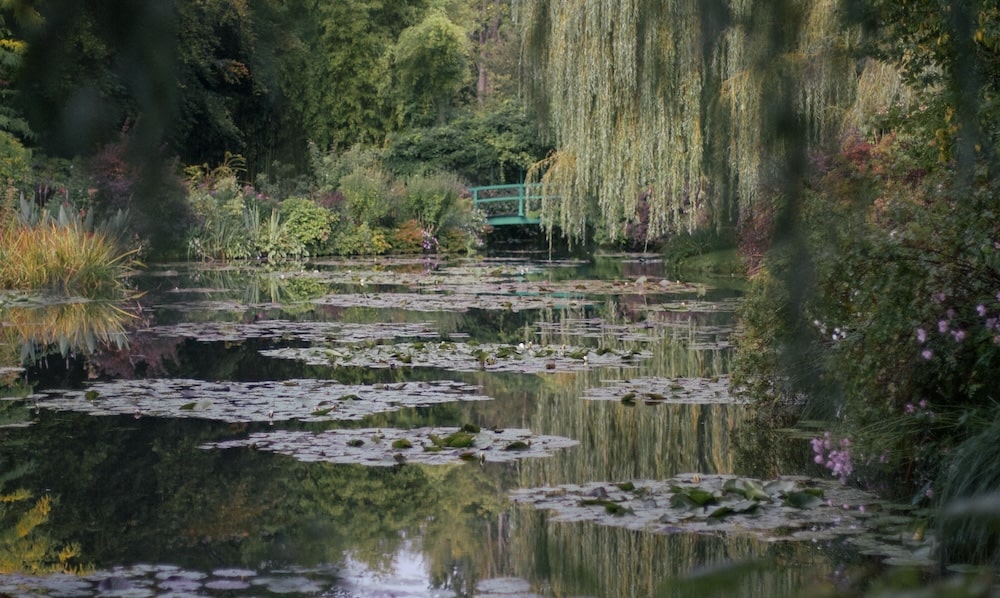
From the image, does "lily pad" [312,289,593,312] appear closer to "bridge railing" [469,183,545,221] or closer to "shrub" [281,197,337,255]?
"shrub" [281,197,337,255]

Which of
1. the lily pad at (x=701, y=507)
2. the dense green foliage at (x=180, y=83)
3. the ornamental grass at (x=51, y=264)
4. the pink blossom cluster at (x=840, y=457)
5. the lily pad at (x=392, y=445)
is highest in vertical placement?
the dense green foliage at (x=180, y=83)

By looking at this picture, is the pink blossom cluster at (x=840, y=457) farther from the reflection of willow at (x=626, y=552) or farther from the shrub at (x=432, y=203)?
the shrub at (x=432, y=203)

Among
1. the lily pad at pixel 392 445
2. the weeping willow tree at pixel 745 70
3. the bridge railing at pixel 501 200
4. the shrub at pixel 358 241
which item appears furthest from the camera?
the bridge railing at pixel 501 200

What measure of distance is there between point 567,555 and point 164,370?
555 centimetres

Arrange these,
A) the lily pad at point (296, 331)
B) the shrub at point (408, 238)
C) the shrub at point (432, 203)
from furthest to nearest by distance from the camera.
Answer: the shrub at point (432, 203) → the shrub at point (408, 238) → the lily pad at point (296, 331)

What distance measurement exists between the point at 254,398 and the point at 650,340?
428cm

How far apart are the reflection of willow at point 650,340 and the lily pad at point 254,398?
1.60 m

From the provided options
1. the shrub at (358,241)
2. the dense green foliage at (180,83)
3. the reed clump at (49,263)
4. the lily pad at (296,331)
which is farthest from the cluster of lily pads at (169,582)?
the shrub at (358,241)

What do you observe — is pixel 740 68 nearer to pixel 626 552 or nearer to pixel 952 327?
pixel 626 552

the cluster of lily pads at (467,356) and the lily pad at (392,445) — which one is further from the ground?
the cluster of lily pads at (467,356)

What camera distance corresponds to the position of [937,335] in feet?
15.8

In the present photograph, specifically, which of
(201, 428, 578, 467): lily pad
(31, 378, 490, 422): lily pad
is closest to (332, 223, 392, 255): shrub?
(31, 378, 490, 422): lily pad

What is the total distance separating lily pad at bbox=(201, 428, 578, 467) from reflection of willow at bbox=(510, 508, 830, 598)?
3.72 ft

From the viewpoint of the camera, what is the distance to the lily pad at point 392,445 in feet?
19.1
